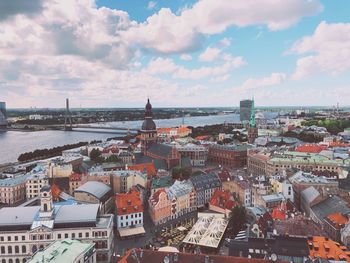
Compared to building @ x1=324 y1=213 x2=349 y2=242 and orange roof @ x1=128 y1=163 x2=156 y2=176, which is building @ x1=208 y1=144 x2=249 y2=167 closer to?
orange roof @ x1=128 y1=163 x2=156 y2=176

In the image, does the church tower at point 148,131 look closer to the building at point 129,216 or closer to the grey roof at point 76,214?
the building at point 129,216

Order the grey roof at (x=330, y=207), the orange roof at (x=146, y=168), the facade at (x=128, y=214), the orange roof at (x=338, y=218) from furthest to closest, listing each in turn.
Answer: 1. the orange roof at (x=146, y=168)
2. the facade at (x=128, y=214)
3. the grey roof at (x=330, y=207)
4. the orange roof at (x=338, y=218)

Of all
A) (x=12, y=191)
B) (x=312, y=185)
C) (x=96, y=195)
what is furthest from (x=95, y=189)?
(x=312, y=185)

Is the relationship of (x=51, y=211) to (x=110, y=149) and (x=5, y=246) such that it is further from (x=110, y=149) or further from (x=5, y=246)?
(x=110, y=149)

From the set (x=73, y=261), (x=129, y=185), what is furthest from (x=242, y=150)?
(x=73, y=261)

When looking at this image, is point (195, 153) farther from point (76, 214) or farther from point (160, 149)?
point (76, 214)

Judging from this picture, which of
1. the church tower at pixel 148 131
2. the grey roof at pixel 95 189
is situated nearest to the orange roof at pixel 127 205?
the grey roof at pixel 95 189
